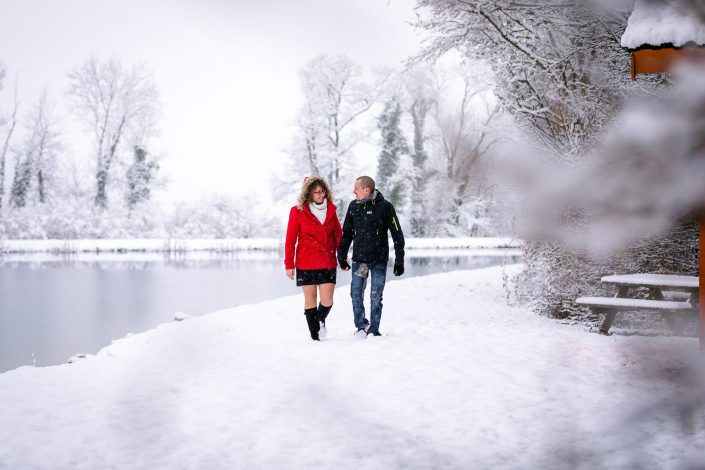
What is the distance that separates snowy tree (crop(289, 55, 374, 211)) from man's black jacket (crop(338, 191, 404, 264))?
34417 mm

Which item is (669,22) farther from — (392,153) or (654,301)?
(392,153)

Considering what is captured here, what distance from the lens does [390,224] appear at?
7297 millimetres

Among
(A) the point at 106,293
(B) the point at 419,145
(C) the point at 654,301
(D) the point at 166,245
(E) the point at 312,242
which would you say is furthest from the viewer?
(B) the point at 419,145

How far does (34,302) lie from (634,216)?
1727cm

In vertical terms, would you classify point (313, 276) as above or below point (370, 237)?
below

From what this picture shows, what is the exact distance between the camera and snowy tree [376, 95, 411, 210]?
42.8m

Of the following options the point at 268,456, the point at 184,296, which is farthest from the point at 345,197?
the point at 268,456

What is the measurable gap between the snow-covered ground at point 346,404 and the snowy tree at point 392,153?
3530 cm

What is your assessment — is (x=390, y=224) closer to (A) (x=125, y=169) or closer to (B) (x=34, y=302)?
(B) (x=34, y=302)

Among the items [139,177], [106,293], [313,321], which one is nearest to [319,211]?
[313,321]

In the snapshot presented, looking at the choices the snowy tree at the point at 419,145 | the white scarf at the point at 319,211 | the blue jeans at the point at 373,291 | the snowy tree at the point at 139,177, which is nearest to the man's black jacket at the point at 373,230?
the blue jeans at the point at 373,291

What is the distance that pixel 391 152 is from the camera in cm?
4369

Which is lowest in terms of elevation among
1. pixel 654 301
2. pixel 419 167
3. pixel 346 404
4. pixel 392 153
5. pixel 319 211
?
pixel 654 301

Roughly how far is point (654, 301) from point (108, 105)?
43.4 metres
